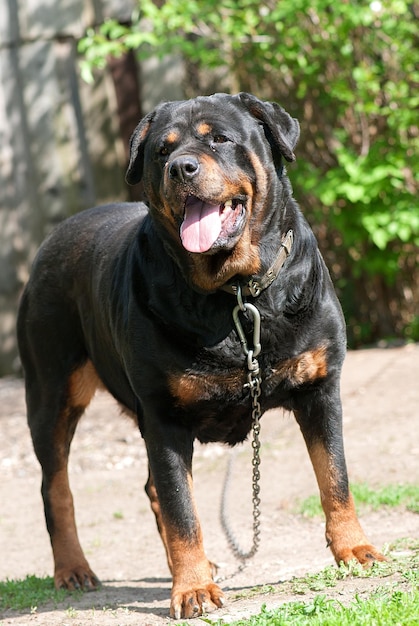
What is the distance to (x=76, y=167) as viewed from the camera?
10.7 metres

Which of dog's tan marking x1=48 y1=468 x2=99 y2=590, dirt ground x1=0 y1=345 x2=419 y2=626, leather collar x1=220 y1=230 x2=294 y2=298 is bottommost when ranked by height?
dirt ground x1=0 y1=345 x2=419 y2=626

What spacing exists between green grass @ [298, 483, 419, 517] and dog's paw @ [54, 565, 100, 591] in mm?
1479

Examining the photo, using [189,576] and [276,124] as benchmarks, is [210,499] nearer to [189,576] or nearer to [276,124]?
[189,576]

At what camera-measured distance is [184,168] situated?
12.2 feet

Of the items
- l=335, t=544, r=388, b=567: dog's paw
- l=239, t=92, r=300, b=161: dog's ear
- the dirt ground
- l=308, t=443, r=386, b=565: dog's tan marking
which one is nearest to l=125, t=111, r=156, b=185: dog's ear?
l=239, t=92, r=300, b=161: dog's ear

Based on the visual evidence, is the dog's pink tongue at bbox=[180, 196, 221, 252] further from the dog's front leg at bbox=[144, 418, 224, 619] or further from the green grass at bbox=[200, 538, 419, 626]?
the green grass at bbox=[200, 538, 419, 626]

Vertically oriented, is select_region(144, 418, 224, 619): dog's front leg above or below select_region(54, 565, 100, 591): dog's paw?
above

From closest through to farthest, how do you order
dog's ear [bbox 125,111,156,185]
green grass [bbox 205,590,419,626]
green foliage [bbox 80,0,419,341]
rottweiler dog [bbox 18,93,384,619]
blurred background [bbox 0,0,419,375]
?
green grass [bbox 205,590,419,626], rottweiler dog [bbox 18,93,384,619], dog's ear [bbox 125,111,156,185], green foliage [bbox 80,0,419,341], blurred background [bbox 0,0,419,375]

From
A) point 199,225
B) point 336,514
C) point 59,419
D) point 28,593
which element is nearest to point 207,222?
point 199,225

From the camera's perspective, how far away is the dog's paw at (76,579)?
191 inches

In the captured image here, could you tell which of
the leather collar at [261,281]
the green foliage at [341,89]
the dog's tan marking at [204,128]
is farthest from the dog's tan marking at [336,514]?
the green foliage at [341,89]

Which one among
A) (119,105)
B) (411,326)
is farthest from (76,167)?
(411,326)

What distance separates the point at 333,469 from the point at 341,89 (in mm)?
5337

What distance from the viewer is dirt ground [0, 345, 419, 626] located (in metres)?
4.54
